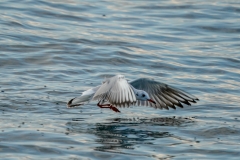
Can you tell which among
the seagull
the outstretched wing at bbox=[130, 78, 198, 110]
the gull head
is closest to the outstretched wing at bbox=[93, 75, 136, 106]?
the seagull

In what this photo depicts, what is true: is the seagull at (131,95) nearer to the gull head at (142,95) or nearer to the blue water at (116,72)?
the gull head at (142,95)

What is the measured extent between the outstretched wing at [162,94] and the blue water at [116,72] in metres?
0.17

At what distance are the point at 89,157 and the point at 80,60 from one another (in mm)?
6796

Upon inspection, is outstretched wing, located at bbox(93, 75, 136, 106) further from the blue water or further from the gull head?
the gull head

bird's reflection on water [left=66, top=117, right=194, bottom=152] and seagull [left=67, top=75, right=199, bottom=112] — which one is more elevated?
seagull [left=67, top=75, right=199, bottom=112]

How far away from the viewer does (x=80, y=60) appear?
50.9ft

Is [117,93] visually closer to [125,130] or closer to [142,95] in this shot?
[125,130]

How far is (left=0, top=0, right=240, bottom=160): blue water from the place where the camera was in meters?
9.56

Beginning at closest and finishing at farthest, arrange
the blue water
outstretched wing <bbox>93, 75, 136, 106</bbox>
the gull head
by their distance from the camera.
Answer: the blue water, outstretched wing <bbox>93, 75, 136, 106</bbox>, the gull head

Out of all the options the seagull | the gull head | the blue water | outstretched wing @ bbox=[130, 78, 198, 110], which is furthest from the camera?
outstretched wing @ bbox=[130, 78, 198, 110]

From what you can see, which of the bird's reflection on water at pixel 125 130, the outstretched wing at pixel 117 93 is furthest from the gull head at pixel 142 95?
the outstretched wing at pixel 117 93

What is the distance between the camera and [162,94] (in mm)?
11984

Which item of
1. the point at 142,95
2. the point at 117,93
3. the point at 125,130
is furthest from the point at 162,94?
the point at 117,93

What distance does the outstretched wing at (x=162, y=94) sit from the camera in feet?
38.7
